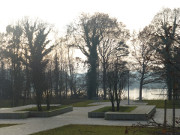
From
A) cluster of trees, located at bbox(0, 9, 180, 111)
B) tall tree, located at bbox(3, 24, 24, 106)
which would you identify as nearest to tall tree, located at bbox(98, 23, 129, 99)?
cluster of trees, located at bbox(0, 9, 180, 111)

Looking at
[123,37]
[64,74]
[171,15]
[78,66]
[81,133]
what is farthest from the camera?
[64,74]

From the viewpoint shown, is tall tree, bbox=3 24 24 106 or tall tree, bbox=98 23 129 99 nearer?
tall tree, bbox=3 24 24 106

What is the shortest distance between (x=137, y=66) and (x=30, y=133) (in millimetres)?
28747

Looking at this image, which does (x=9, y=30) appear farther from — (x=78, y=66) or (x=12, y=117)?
(x=12, y=117)

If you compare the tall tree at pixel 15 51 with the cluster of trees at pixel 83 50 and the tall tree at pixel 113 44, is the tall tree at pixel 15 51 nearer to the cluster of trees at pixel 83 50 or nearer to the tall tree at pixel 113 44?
the cluster of trees at pixel 83 50


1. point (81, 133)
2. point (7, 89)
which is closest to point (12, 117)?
point (81, 133)

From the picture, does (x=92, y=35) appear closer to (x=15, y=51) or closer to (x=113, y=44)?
(x=113, y=44)

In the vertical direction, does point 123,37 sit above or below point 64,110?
above

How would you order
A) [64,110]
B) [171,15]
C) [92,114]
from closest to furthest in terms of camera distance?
[92,114]
[64,110]
[171,15]

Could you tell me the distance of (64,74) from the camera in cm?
5106

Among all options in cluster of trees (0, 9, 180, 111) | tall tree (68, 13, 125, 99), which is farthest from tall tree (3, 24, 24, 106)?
tall tree (68, 13, 125, 99)

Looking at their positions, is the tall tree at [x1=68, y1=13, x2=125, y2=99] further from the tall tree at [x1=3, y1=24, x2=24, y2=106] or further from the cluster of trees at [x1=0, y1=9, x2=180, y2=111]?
the tall tree at [x1=3, y1=24, x2=24, y2=106]

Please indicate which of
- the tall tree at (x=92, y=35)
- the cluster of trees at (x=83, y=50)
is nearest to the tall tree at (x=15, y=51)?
the cluster of trees at (x=83, y=50)

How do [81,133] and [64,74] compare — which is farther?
[64,74]
